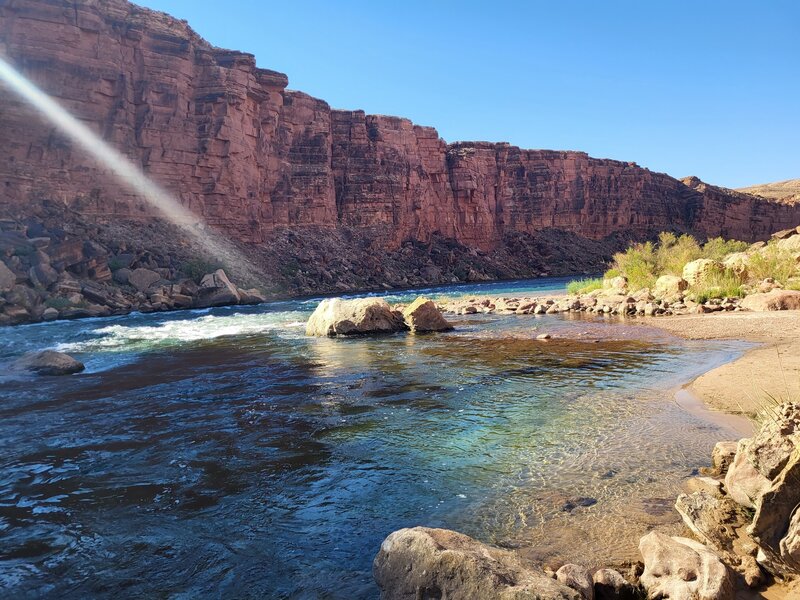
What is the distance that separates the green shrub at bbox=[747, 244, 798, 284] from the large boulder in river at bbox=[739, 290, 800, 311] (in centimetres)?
408

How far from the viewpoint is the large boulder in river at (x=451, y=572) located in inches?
106

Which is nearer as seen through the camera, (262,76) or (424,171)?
(262,76)

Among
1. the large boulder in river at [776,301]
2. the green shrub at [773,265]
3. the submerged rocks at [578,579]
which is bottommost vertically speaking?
the submerged rocks at [578,579]

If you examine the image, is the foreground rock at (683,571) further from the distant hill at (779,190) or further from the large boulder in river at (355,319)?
the distant hill at (779,190)

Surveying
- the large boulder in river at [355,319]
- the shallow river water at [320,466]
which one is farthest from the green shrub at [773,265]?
the large boulder in river at [355,319]

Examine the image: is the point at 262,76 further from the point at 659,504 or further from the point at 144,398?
the point at 659,504

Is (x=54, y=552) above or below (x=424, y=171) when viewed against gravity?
below

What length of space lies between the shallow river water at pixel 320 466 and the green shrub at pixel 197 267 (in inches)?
1069

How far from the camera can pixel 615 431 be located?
583cm

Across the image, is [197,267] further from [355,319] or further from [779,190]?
[779,190]

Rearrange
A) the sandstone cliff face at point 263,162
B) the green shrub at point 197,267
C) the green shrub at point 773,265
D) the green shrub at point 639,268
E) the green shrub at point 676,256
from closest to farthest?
1. the green shrub at point 773,265
2. the green shrub at point 639,268
3. the green shrub at point 676,256
4. the green shrub at point 197,267
5. the sandstone cliff face at point 263,162

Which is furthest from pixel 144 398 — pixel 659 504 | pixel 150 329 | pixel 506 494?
pixel 150 329

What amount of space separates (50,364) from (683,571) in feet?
40.9

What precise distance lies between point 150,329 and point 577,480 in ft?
64.8
